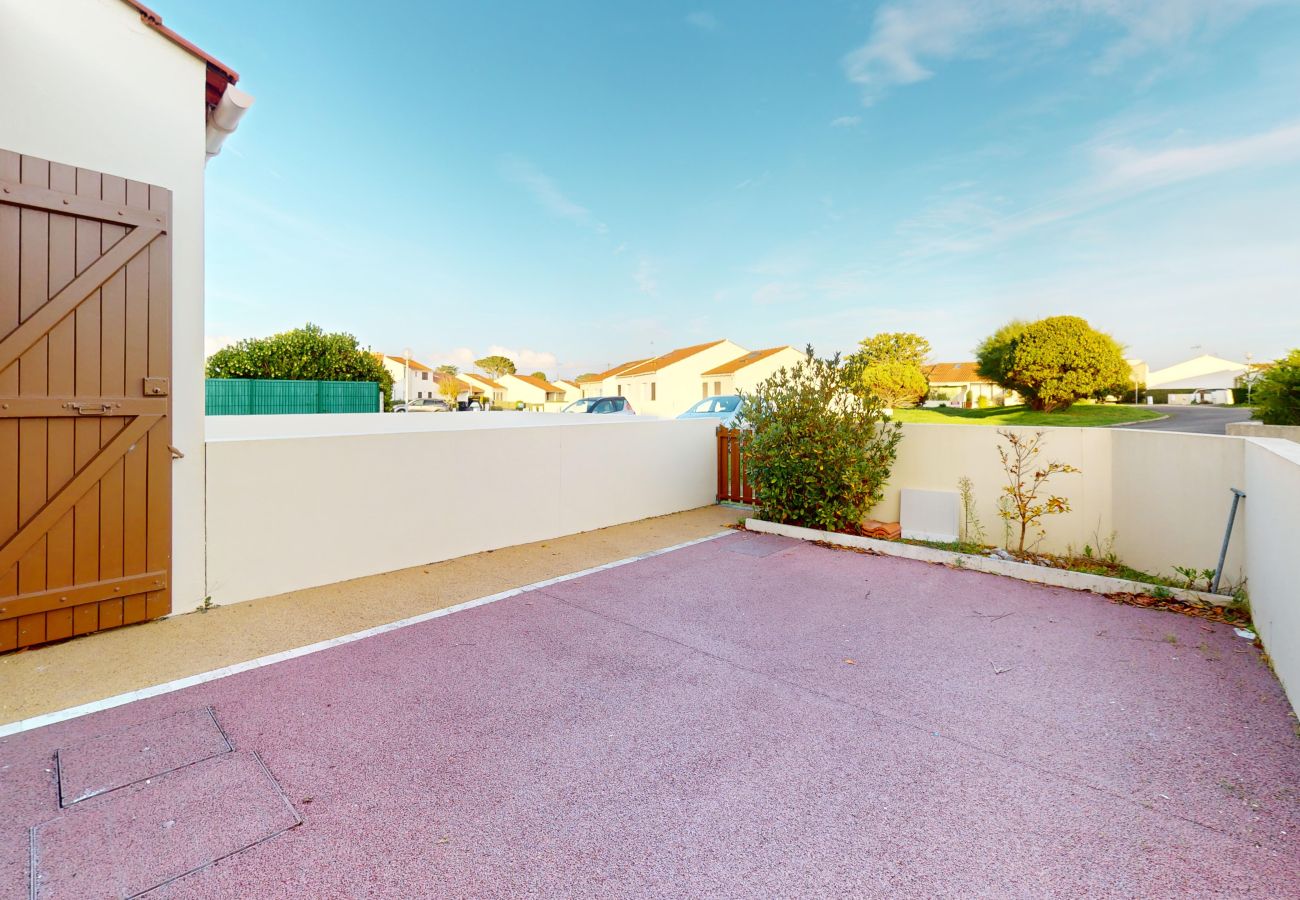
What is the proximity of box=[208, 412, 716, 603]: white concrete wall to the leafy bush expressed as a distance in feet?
5.06

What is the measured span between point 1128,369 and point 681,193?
2189 centimetres

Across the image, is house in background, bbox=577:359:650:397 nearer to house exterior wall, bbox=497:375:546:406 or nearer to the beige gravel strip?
house exterior wall, bbox=497:375:546:406

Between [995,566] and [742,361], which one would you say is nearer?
[995,566]

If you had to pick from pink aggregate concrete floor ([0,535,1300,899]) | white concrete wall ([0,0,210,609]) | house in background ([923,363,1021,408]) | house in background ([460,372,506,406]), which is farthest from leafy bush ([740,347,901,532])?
house in background ([460,372,506,406])

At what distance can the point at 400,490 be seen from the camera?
4.78m

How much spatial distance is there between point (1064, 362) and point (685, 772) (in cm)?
2653

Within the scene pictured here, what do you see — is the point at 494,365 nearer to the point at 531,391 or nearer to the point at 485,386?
the point at 485,386

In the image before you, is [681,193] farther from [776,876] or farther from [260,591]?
[776,876]

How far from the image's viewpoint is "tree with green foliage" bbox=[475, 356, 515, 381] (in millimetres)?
76431

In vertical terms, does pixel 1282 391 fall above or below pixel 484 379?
below

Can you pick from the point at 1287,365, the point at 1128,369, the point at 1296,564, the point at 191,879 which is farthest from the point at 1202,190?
the point at 1128,369

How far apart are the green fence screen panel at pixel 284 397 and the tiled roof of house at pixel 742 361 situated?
827 inches

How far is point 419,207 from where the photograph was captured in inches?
467

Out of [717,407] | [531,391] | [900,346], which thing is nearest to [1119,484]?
[717,407]
